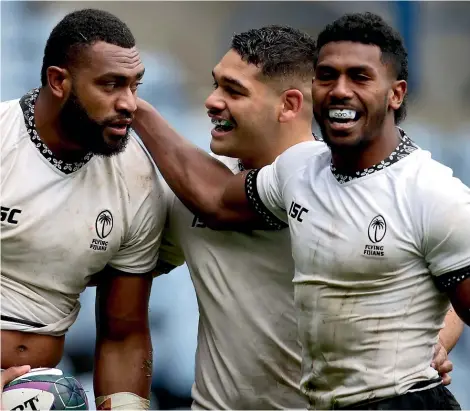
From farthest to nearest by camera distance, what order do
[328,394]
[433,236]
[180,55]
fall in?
1. [180,55]
2. [328,394]
3. [433,236]

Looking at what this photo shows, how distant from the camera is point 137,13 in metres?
7.64

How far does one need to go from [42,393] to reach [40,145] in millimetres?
1021

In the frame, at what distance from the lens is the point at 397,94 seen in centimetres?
459

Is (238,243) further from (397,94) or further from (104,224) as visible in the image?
(397,94)

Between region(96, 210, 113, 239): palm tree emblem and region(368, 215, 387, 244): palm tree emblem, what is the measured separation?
1180mm

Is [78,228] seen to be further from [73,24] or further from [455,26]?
[455,26]

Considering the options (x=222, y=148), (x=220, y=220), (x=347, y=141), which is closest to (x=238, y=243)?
(x=220, y=220)

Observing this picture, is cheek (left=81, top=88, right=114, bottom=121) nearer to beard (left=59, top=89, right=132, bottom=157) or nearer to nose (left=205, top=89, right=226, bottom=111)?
beard (left=59, top=89, right=132, bottom=157)

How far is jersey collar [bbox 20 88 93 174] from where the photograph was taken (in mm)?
4910

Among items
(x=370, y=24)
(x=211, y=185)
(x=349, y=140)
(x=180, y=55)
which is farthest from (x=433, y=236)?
(x=180, y=55)

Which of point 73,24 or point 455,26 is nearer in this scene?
point 73,24

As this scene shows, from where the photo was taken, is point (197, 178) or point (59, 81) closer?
point (59, 81)

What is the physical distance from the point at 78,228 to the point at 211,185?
62 cm

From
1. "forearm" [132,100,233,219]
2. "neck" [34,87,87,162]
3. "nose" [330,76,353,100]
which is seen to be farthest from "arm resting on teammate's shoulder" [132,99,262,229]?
"nose" [330,76,353,100]
